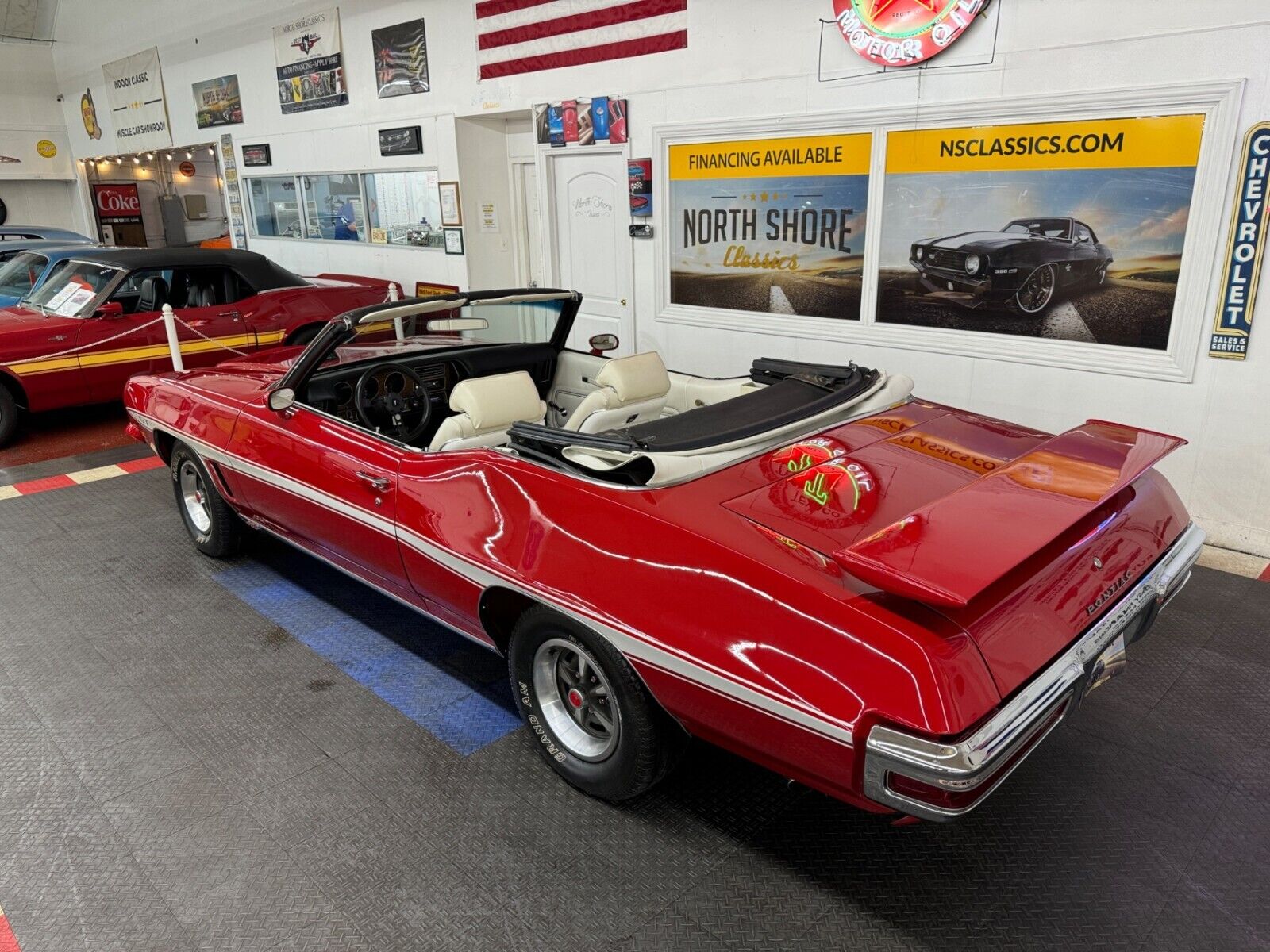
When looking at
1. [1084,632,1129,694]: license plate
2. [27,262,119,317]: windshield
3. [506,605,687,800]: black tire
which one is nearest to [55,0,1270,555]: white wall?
[1084,632,1129,694]: license plate

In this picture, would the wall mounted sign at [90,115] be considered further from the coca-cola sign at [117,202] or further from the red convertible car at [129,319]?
the red convertible car at [129,319]

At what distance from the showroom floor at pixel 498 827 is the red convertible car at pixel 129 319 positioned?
3741mm

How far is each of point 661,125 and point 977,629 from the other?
532 cm

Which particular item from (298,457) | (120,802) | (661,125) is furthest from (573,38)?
(120,802)

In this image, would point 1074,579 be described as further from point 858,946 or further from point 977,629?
point 858,946

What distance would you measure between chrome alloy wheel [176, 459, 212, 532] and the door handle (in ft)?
5.63

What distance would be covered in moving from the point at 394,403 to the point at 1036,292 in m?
3.61

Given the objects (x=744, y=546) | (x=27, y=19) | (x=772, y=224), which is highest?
(x=27, y=19)

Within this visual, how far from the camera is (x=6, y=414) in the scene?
6.41 metres

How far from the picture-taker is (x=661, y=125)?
20.7ft

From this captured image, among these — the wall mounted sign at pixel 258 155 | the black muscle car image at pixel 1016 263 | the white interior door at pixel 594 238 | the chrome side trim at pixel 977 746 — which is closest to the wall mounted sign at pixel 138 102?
the wall mounted sign at pixel 258 155

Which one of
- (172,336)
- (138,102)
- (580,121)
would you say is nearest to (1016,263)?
(580,121)

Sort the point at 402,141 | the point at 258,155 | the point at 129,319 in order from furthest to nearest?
the point at 258,155 < the point at 402,141 < the point at 129,319

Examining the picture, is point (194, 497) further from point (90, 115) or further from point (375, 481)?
point (90, 115)
